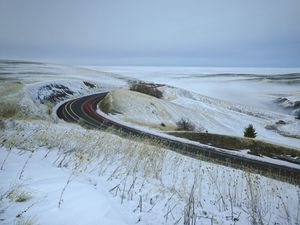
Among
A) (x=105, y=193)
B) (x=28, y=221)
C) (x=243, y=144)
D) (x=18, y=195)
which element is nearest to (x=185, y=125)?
(x=243, y=144)

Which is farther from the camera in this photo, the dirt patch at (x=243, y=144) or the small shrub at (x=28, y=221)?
the dirt patch at (x=243, y=144)

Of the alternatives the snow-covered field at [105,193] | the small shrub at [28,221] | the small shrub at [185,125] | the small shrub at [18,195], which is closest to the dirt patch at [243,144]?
the small shrub at [185,125]

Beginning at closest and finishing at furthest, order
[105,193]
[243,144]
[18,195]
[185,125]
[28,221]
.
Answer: [28,221] < [18,195] < [105,193] < [243,144] < [185,125]

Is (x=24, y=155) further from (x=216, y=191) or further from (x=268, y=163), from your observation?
(x=268, y=163)

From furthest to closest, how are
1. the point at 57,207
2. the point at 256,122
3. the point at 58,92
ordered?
the point at 256,122
the point at 58,92
the point at 57,207

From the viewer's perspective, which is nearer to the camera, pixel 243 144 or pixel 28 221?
pixel 28 221

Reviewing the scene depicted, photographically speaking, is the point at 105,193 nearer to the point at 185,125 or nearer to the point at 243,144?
the point at 243,144

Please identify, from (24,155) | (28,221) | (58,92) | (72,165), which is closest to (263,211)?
(72,165)

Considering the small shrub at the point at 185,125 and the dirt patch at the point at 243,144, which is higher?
the dirt patch at the point at 243,144

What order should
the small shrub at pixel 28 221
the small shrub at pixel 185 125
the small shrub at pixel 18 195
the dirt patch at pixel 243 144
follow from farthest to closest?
the small shrub at pixel 185 125, the dirt patch at pixel 243 144, the small shrub at pixel 18 195, the small shrub at pixel 28 221

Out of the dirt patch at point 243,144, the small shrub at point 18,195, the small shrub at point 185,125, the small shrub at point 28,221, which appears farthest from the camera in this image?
the small shrub at point 185,125

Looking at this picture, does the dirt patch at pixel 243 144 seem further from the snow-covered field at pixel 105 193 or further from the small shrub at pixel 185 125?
the snow-covered field at pixel 105 193
